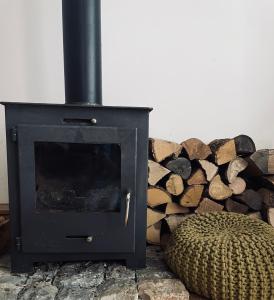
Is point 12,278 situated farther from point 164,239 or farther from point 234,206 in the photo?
point 234,206

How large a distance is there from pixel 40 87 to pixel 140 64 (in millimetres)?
523

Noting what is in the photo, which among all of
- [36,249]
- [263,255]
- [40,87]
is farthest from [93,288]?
[40,87]

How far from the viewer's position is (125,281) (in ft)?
Answer: 3.43

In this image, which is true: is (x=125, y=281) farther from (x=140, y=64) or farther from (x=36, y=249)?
(x=140, y=64)

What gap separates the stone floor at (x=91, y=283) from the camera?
97 centimetres

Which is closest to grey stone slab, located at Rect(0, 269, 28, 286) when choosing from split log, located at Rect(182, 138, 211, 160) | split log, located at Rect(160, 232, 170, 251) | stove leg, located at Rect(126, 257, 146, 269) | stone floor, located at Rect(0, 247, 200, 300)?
stone floor, located at Rect(0, 247, 200, 300)

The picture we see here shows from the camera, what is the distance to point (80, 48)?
1.17 metres

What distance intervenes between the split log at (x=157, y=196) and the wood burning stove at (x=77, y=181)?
22 cm

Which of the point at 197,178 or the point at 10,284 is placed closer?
the point at 10,284

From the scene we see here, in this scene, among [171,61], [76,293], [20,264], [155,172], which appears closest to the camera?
[76,293]

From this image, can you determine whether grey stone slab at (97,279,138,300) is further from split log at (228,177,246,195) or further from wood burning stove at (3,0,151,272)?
split log at (228,177,246,195)

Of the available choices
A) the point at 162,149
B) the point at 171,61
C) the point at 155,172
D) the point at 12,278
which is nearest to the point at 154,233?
the point at 155,172

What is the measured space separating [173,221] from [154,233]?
11 centimetres

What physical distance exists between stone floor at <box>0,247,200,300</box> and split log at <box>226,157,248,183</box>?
498mm
